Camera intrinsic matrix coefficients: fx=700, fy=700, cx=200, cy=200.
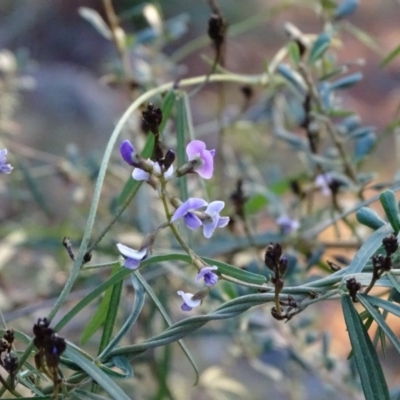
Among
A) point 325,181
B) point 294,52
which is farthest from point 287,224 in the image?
point 294,52

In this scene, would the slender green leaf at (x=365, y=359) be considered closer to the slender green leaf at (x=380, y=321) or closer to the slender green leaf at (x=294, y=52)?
the slender green leaf at (x=380, y=321)

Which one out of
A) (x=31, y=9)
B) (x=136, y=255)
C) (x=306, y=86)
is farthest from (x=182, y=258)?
(x=31, y=9)

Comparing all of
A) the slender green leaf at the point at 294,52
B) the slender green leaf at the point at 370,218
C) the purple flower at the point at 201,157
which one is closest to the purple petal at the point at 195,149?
the purple flower at the point at 201,157

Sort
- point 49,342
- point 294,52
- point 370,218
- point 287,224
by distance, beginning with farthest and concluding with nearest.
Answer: point 287,224, point 294,52, point 370,218, point 49,342

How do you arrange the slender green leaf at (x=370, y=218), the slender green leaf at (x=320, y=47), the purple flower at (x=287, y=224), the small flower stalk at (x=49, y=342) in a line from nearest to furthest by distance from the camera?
1. the small flower stalk at (x=49, y=342)
2. the slender green leaf at (x=370, y=218)
3. the slender green leaf at (x=320, y=47)
4. the purple flower at (x=287, y=224)

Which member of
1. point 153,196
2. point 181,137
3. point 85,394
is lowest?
point 85,394

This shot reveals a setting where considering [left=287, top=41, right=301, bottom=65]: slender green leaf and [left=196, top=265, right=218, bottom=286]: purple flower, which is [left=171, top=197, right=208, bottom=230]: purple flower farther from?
[left=287, top=41, right=301, bottom=65]: slender green leaf

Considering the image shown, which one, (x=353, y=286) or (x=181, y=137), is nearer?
(x=353, y=286)

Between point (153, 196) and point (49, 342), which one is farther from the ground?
point (153, 196)

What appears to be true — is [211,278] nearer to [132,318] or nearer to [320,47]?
[132,318]
